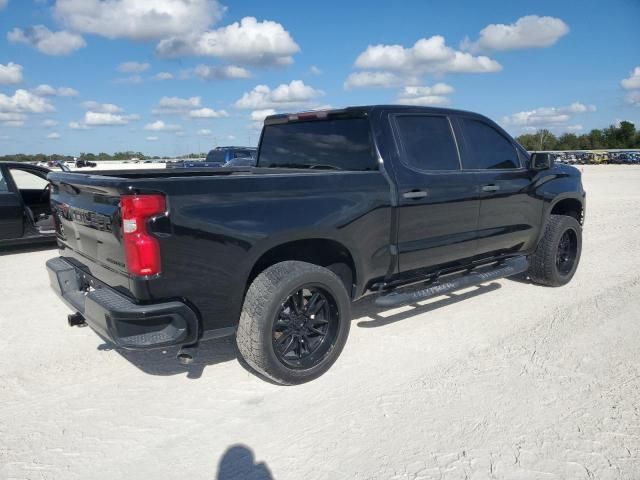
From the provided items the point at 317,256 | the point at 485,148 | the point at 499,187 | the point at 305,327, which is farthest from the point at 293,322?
the point at 485,148

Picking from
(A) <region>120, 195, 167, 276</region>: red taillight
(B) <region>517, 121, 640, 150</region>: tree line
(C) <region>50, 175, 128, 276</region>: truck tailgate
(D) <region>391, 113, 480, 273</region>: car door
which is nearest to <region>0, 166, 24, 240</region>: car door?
(C) <region>50, 175, 128, 276</region>: truck tailgate

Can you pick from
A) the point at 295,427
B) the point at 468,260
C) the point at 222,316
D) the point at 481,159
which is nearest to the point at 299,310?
the point at 222,316

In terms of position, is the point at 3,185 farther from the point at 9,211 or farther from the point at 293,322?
the point at 293,322

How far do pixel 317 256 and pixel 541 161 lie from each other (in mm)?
2824

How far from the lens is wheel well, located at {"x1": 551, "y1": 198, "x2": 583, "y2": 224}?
6.18m

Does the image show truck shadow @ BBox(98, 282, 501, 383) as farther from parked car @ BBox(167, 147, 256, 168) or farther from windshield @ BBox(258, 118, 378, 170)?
parked car @ BBox(167, 147, 256, 168)

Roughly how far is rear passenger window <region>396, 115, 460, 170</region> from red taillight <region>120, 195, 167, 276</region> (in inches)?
86.7

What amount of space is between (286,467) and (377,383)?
1096 millimetres

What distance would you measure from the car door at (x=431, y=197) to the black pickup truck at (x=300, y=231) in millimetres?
13

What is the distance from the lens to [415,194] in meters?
4.21

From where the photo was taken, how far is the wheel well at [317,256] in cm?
367

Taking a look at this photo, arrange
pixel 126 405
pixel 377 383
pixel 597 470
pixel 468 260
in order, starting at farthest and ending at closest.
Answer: pixel 468 260, pixel 377 383, pixel 126 405, pixel 597 470

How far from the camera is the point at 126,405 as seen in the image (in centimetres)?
334

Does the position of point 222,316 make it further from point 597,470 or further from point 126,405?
point 597,470
